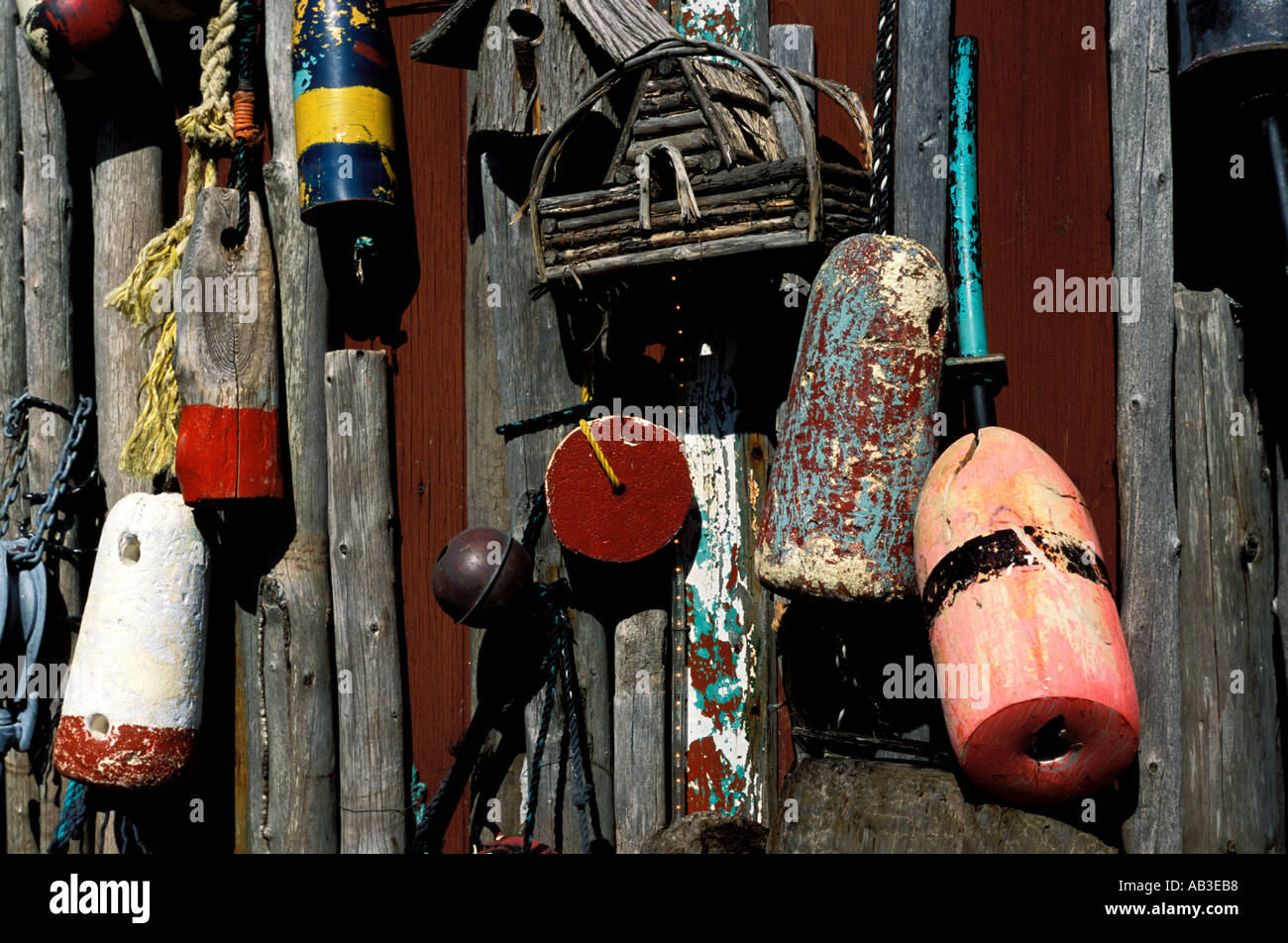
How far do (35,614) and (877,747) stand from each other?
8.27ft

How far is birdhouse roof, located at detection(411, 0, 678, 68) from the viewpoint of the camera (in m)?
2.80

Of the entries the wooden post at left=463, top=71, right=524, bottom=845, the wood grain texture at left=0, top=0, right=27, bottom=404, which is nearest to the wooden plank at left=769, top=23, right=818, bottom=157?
the wooden post at left=463, top=71, right=524, bottom=845

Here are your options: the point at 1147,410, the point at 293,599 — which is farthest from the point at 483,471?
the point at 1147,410

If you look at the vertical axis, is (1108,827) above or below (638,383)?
below

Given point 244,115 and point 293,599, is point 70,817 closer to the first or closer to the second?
point 293,599

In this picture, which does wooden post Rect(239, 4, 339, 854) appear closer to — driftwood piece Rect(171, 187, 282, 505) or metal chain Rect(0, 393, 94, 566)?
driftwood piece Rect(171, 187, 282, 505)

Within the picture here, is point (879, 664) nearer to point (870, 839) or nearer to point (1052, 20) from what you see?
point (870, 839)

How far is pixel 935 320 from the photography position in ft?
8.14

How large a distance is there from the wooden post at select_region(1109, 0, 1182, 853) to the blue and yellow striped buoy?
194 cm

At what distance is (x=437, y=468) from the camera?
3.35 m

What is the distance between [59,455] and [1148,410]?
127 inches

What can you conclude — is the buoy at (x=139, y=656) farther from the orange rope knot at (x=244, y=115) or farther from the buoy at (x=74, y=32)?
the buoy at (x=74, y=32)

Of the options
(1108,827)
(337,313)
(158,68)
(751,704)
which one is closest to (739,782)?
(751,704)
